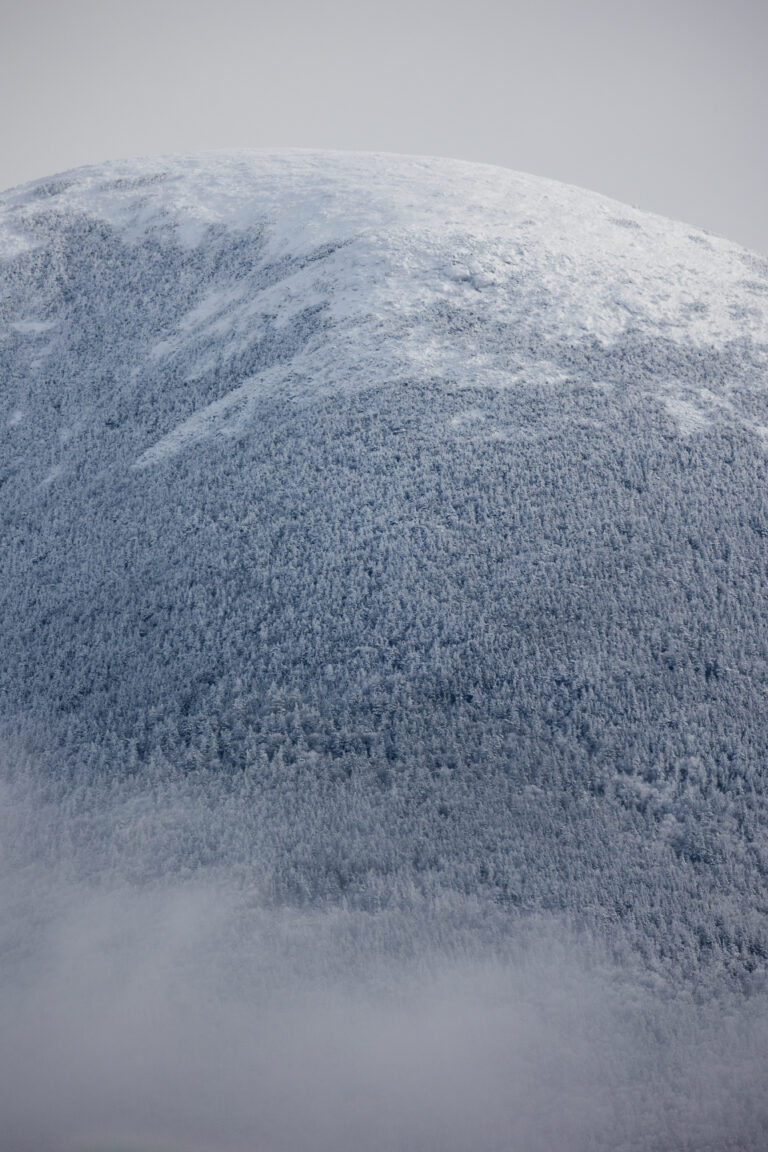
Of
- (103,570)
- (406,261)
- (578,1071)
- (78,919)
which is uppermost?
(406,261)

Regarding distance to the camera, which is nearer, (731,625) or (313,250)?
(731,625)

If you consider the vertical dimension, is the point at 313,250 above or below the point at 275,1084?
above

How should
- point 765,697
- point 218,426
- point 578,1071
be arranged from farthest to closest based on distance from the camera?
point 218,426, point 765,697, point 578,1071

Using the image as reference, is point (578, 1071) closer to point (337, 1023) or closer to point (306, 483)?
point (337, 1023)

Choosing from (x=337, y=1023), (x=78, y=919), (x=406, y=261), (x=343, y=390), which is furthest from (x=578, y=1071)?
(x=406, y=261)

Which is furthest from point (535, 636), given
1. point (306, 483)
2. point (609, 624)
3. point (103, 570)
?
point (103, 570)

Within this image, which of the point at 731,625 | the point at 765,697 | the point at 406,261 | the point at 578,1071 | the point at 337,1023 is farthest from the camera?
the point at 406,261
